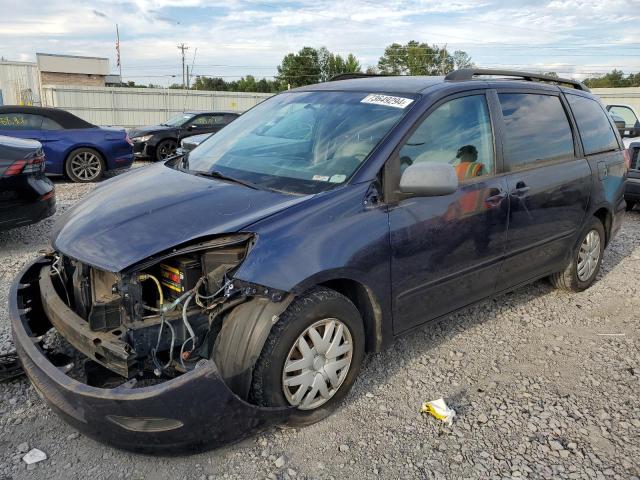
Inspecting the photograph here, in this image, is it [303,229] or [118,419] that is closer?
[118,419]

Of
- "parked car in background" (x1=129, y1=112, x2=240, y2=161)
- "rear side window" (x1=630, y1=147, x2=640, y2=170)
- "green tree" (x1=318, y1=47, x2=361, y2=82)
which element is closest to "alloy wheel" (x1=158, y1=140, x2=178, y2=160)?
"parked car in background" (x1=129, y1=112, x2=240, y2=161)

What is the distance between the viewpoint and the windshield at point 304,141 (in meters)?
3.13

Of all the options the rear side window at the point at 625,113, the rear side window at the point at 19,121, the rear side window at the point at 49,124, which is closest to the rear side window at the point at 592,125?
the rear side window at the point at 625,113

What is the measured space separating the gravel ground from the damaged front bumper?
211 millimetres

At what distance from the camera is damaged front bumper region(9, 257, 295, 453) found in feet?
7.50

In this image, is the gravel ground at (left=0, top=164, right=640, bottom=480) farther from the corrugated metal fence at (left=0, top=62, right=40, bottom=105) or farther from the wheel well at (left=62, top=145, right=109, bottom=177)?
the corrugated metal fence at (left=0, top=62, right=40, bottom=105)

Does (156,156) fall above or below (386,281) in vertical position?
below

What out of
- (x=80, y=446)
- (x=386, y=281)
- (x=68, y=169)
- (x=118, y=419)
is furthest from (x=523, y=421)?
(x=68, y=169)

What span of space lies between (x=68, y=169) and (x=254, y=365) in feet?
30.2

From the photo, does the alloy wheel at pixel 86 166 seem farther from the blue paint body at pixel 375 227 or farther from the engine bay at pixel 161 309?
the engine bay at pixel 161 309

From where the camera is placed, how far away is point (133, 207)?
2904 mm

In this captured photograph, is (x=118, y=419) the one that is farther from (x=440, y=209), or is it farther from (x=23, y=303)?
(x=440, y=209)

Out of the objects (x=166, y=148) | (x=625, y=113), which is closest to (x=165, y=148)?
(x=166, y=148)

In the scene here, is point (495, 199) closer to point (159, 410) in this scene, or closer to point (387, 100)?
point (387, 100)
